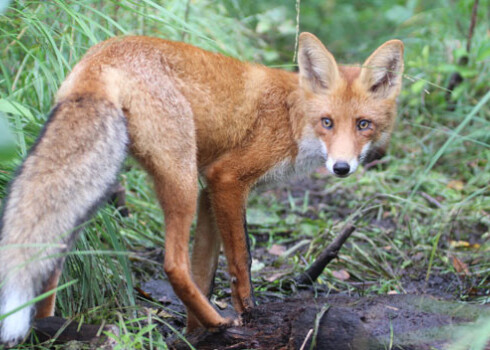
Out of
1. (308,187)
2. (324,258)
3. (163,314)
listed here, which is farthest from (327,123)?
(308,187)

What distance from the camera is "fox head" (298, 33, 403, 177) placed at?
3.75 m

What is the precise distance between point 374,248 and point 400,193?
1.11 meters

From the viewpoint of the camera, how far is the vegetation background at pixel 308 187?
3.05m

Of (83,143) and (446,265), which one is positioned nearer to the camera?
(83,143)

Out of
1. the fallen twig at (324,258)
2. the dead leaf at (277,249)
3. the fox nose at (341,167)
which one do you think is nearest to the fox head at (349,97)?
the fox nose at (341,167)

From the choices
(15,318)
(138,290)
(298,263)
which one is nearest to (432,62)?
(298,263)

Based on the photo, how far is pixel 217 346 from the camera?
2.77m

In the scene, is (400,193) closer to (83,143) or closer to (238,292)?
(238,292)

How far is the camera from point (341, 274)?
169 inches

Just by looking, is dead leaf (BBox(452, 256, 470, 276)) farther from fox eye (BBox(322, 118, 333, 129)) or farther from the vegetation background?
fox eye (BBox(322, 118, 333, 129))

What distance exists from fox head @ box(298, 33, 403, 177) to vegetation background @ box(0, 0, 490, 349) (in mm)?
247

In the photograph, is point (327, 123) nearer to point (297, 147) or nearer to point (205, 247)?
point (297, 147)

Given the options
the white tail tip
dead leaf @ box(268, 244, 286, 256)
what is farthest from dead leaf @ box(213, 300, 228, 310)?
the white tail tip

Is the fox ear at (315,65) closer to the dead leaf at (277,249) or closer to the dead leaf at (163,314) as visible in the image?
the dead leaf at (277,249)
